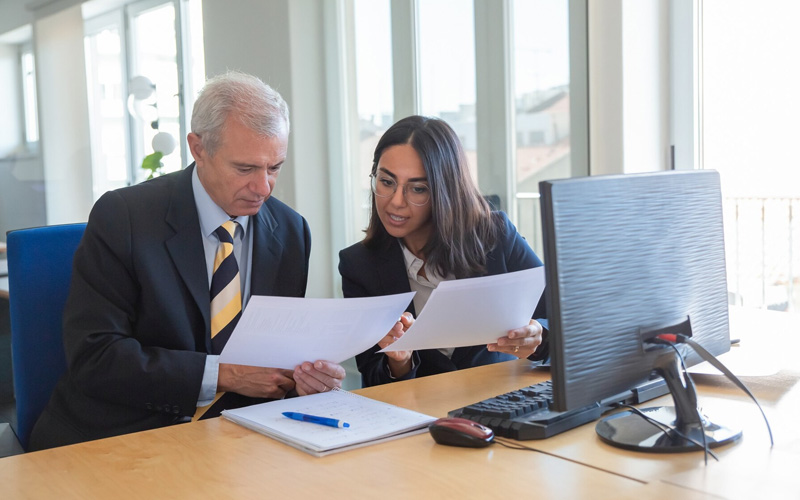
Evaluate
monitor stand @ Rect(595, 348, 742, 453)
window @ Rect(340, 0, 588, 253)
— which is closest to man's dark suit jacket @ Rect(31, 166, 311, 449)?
monitor stand @ Rect(595, 348, 742, 453)

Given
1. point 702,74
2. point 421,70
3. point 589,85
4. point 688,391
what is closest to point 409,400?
point 688,391

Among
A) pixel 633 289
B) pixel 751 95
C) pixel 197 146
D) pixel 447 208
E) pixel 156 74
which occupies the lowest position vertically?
pixel 633 289

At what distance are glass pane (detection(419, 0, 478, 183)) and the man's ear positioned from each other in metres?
1.44

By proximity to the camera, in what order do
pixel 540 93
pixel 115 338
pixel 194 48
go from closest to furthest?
pixel 115 338
pixel 540 93
pixel 194 48

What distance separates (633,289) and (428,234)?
38.5 inches

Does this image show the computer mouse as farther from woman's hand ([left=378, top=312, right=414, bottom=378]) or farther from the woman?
the woman

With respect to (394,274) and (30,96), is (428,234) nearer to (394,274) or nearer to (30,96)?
(394,274)

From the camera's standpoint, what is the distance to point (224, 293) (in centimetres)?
165

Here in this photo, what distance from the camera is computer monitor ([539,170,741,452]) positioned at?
92cm

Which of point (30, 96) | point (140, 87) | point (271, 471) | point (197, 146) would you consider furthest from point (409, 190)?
point (140, 87)

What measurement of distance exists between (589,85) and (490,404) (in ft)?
5.81

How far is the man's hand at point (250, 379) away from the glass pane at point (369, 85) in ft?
6.54

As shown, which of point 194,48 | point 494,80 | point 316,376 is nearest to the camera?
point 316,376

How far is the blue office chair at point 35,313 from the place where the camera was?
1576 mm
